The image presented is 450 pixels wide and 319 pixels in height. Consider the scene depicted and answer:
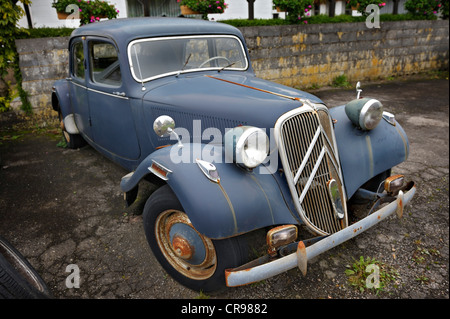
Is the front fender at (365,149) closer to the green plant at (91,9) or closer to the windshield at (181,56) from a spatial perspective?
the windshield at (181,56)

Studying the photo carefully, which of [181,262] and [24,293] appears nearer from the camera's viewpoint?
[24,293]

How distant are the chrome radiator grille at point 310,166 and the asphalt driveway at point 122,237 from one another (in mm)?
446

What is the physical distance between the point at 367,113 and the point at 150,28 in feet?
6.67

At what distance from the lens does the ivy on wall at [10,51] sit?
15.6ft

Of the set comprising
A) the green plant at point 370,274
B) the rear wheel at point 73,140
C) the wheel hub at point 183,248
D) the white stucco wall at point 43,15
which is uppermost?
the white stucco wall at point 43,15

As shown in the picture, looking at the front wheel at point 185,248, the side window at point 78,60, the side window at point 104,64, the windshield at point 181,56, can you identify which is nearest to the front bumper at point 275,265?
the front wheel at point 185,248

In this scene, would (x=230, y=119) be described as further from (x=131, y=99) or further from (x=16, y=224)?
(x=16, y=224)

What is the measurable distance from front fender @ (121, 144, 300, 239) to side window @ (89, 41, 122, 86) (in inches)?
→ 53.6

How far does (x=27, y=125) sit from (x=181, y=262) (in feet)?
14.9

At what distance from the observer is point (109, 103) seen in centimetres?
324

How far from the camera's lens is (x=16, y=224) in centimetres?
294

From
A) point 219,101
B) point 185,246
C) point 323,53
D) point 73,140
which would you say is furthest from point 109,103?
point 323,53

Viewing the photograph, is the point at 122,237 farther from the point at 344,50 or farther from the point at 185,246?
the point at 344,50
